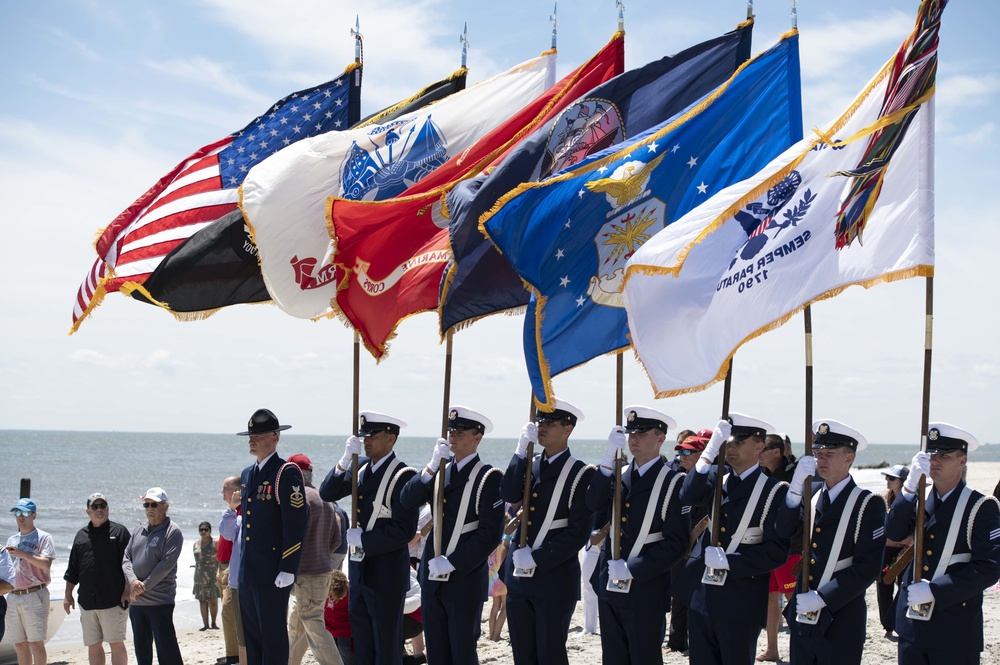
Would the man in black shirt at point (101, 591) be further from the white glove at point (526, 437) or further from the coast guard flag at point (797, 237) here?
the coast guard flag at point (797, 237)

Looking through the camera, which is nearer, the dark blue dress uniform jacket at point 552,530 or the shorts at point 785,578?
the dark blue dress uniform jacket at point 552,530

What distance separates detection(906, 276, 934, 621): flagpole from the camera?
587 cm

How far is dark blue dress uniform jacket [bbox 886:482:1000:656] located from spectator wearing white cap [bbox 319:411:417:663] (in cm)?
346

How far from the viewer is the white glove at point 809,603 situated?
6.15m

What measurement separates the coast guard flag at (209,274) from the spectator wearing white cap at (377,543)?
2161 mm

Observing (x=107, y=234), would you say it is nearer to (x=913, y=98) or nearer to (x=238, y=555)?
(x=238, y=555)

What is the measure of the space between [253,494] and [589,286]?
9.47 ft

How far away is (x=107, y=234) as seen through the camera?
10.7 metres

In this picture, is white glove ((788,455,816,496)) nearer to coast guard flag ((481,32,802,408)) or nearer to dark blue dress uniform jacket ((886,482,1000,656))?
dark blue dress uniform jacket ((886,482,1000,656))

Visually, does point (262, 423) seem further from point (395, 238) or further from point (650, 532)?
point (650, 532)

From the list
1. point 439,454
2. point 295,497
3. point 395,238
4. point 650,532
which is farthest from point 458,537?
point 395,238

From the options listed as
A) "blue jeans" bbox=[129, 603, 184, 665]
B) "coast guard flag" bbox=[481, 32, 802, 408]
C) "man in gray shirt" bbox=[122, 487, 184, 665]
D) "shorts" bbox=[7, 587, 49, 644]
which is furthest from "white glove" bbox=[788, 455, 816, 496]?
"shorts" bbox=[7, 587, 49, 644]

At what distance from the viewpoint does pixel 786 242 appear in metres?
6.43

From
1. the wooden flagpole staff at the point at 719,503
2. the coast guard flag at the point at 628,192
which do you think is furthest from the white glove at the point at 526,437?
the wooden flagpole staff at the point at 719,503
